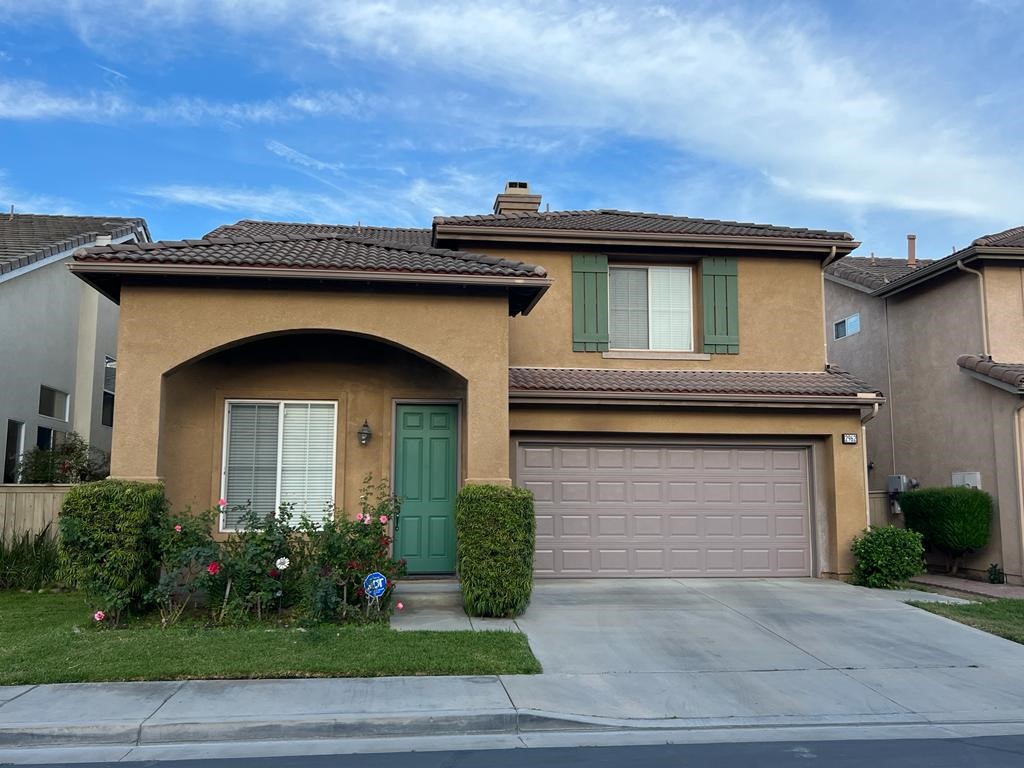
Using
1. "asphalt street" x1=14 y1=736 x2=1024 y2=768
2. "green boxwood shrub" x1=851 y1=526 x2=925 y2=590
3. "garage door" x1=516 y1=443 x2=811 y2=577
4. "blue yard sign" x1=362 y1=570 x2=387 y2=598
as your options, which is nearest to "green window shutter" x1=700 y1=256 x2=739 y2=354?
"garage door" x1=516 y1=443 x2=811 y2=577

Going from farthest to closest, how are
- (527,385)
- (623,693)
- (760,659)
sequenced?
(527,385), (760,659), (623,693)

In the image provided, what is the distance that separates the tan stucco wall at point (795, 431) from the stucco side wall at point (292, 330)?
74.2 inches

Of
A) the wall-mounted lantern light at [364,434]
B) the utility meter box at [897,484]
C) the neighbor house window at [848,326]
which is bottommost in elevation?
the utility meter box at [897,484]

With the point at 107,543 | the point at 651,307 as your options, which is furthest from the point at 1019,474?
the point at 107,543

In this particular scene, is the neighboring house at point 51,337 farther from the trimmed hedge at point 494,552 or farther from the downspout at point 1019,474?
the downspout at point 1019,474

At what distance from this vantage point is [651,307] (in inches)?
541

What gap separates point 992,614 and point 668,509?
4291mm

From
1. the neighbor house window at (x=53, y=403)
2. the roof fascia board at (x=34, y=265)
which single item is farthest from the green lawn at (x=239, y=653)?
the neighbor house window at (x=53, y=403)

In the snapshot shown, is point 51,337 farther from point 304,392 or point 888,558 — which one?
point 888,558

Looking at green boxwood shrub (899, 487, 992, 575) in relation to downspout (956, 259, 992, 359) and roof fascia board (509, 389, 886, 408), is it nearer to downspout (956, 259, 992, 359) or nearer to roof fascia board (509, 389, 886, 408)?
downspout (956, 259, 992, 359)

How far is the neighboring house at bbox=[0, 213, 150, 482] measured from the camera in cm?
1471

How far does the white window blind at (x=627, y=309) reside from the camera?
44.4 ft

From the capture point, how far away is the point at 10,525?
11484mm

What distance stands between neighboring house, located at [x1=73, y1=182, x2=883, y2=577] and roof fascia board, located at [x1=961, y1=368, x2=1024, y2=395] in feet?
7.70
